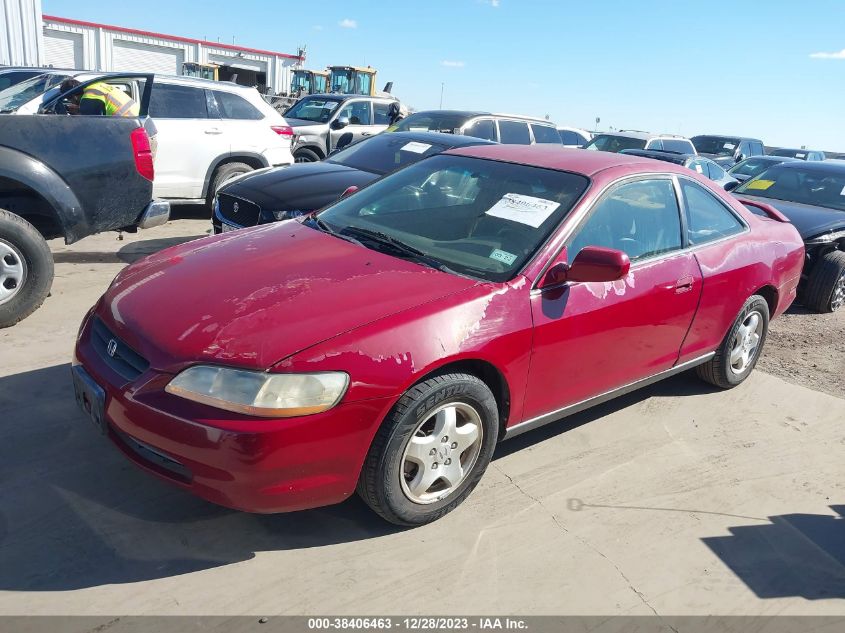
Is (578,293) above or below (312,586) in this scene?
above

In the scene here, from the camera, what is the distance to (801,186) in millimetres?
7926

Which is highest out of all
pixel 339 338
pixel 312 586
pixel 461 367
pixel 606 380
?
pixel 339 338

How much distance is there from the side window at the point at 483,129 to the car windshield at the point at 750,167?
618 cm

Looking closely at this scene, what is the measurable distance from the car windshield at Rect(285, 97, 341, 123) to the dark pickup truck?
8.39 m

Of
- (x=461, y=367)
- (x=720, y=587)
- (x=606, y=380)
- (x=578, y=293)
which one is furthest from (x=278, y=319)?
(x=720, y=587)

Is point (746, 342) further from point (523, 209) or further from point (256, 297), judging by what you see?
point (256, 297)

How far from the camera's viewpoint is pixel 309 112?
13.7 m

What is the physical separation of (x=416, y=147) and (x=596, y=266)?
14.6ft

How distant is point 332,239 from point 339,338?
1.08 meters

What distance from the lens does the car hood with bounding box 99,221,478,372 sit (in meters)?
2.51

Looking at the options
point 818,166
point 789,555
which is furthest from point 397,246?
point 818,166
